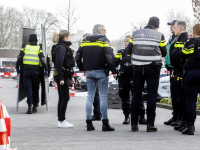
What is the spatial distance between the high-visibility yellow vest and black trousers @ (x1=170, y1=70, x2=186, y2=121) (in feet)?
13.9

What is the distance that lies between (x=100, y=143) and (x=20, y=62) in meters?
5.69

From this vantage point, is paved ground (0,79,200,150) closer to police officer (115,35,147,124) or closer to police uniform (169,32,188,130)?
police uniform (169,32,188,130)

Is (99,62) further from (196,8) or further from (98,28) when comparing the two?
(196,8)

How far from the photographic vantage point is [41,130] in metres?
8.19

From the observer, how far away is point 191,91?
759cm

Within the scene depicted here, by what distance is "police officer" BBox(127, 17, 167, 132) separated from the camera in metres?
7.67

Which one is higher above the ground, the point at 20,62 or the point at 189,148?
the point at 20,62

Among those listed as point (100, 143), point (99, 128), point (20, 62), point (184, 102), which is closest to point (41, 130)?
point (99, 128)

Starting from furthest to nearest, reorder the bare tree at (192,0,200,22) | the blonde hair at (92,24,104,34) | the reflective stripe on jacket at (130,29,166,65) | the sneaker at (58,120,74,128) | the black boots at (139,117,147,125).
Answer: the bare tree at (192,0,200,22)
the black boots at (139,117,147,125)
the sneaker at (58,120,74,128)
the blonde hair at (92,24,104,34)
the reflective stripe on jacket at (130,29,166,65)

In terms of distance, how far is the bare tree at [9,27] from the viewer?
3300 inches

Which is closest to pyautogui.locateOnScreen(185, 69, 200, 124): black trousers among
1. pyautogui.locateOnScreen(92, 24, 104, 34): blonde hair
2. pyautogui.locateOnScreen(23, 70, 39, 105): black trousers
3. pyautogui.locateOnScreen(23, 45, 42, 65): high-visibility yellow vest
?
pyautogui.locateOnScreen(92, 24, 104, 34): blonde hair

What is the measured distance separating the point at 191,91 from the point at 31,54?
17.4ft

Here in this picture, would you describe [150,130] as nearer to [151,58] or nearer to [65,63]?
[151,58]

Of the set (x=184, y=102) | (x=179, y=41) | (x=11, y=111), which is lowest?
(x=11, y=111)
